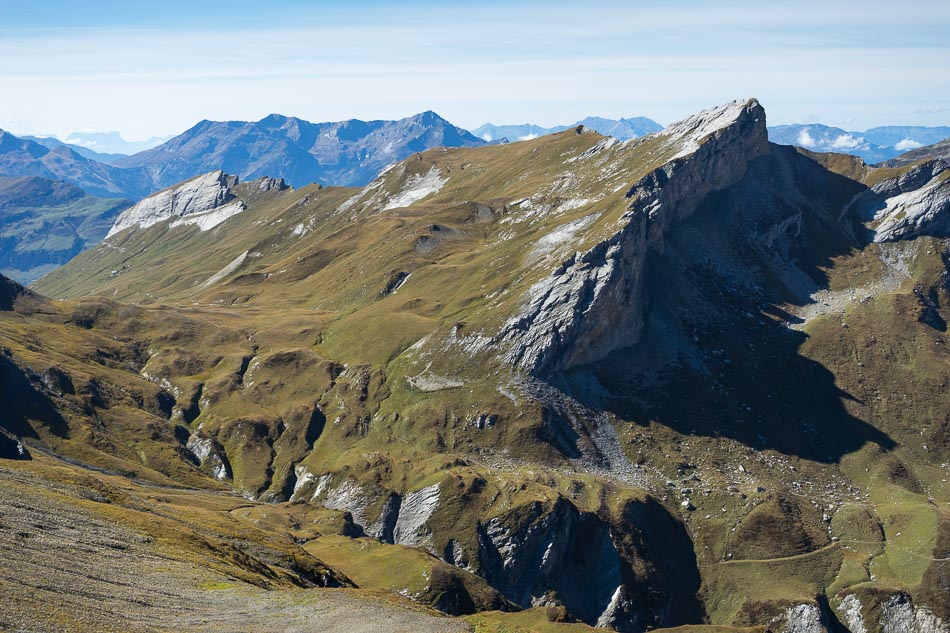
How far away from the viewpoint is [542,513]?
566 ft

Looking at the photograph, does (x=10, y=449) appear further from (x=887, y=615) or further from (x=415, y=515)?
(x=887, y=615)

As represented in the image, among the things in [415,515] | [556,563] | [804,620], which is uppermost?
[415,515]

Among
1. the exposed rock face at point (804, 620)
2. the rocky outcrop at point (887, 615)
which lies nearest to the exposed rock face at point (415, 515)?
the exposed rock face at point (804, 620)

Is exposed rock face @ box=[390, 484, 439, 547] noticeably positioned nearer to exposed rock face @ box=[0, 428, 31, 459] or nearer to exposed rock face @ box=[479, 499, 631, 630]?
exposed rock face @ box=[479, 499, 631, 630]

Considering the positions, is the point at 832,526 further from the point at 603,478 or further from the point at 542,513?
the point at 542,513

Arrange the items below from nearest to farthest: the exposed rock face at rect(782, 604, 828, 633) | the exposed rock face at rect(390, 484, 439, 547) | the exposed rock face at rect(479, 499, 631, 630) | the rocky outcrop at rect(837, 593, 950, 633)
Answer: the rocky outcrop at rect(837, 593, 950, 633) < the exposed rock face at rect(782, 604, 828, 633) < the exposed rock face at rect(479, 499, 631, 630) < the exposed rock face at rect(390, 484, 439, 547)

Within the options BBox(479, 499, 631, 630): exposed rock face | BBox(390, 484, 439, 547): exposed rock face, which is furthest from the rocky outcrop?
BBox(390, 484, 439, 547): exposed rock face

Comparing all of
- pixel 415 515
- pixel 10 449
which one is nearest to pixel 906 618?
pixel 415 515

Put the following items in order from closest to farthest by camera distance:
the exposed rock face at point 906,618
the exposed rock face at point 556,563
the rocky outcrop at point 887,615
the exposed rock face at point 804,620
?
the exposed rock face at point 906,618, the rocky outcrop at point 887,615, the exposed rock face at point 804,620, the exposed rock face at point 556,563

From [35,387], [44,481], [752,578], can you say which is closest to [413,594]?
[44,481]

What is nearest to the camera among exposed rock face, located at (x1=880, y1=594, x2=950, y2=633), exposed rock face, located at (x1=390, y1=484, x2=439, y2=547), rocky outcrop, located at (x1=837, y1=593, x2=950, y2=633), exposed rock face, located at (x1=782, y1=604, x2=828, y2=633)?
exposed rock face, located at (x1=880, y1=594, x2=950, y2=633)

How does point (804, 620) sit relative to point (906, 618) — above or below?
below

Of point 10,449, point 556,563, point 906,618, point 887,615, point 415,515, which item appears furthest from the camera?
point 415,515

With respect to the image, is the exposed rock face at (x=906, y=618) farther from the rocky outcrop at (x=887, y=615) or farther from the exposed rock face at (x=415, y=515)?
the exposed rock face at (x=415, y=515)
